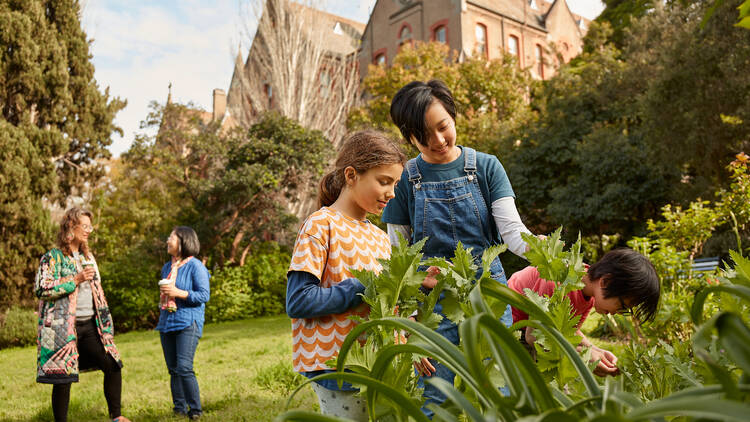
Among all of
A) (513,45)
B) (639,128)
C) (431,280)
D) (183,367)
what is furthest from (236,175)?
(513,45)

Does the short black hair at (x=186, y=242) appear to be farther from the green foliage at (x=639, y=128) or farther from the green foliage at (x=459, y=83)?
the green foliage at (x=459, y=83)

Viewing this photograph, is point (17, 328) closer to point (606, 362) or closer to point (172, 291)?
point (172, 291)

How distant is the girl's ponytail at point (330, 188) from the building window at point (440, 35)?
24.6m

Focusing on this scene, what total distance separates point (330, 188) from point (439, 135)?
1.77 feet

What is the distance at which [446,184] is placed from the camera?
7.53 feet

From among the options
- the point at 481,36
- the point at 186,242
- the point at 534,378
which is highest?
the point at 481,36

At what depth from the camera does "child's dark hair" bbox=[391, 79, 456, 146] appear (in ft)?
7.25

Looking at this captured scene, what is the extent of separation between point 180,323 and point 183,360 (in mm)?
330

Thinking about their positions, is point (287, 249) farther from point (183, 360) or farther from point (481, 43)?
point (481, 43)

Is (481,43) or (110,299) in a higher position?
(481,43)

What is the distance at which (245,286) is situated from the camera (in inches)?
→ 575

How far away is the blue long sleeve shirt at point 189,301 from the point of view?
15.7ft

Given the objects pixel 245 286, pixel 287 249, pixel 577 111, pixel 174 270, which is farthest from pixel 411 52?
pixel 174 270

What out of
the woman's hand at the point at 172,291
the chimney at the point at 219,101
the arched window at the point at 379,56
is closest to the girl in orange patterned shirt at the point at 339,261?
the woman's hand at the point at 172,291
